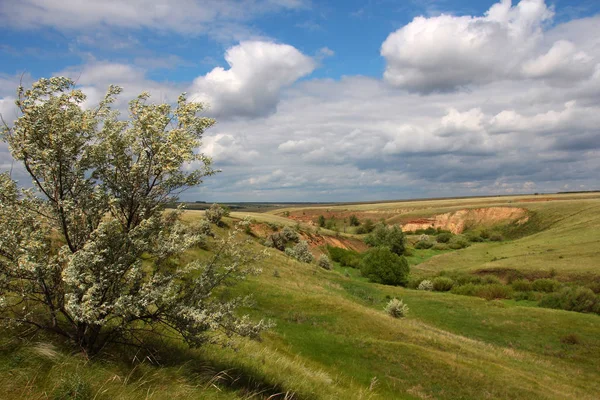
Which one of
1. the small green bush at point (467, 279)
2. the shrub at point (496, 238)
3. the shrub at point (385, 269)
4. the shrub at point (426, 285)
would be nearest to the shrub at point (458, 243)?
the shrub at point (496, 238)

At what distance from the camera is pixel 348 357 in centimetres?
1841

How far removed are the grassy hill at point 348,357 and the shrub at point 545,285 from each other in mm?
4504

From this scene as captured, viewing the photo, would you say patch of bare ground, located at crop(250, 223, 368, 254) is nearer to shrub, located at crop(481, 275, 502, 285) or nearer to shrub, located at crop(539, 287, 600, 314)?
shrub, located at crop(481, 275, 502, 285)

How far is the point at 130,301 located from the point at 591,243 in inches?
3142

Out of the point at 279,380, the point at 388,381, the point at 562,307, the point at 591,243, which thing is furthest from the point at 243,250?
the point at 591,243

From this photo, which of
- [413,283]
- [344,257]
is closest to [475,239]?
[344,257]

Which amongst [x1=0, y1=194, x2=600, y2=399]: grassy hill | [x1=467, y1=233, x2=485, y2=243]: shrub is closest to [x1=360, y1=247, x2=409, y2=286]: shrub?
[x1=0, y1=194, x2=600, y2=399]: grassy hill

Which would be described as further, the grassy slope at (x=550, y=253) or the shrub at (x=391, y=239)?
the shrub at (x=391, y=239)

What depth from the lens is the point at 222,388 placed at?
7609mm

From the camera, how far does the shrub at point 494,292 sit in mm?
50500

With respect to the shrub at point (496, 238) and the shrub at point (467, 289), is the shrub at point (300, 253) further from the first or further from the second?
the shrub at point (496, 238)

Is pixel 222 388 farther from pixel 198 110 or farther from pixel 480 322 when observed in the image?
pixel 480 322

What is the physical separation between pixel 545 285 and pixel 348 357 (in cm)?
4474

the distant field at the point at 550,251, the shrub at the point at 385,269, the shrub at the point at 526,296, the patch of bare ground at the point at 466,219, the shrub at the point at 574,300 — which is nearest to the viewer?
the shrub at the point at 574,300
